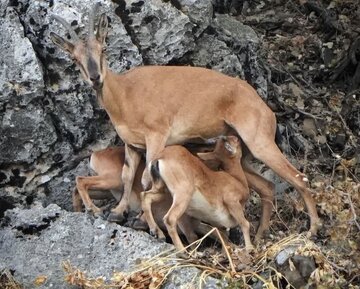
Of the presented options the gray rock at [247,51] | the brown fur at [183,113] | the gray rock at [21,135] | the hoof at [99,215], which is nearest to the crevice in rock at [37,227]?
the hoof at [99,215]

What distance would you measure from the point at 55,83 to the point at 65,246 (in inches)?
77.1

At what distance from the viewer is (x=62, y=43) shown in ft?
37.7

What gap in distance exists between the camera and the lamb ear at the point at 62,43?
11453 mm

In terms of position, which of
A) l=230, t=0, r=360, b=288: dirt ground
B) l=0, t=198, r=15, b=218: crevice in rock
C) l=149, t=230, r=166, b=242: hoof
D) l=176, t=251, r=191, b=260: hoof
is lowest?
l=230, t=0, r=360, b=288: dirt ground

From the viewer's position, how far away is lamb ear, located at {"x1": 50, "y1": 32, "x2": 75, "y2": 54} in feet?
37.6

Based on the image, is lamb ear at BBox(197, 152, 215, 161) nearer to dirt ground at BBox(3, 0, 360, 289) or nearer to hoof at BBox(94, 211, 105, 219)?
dirt ground at BBox(3, 0, 360, 289)

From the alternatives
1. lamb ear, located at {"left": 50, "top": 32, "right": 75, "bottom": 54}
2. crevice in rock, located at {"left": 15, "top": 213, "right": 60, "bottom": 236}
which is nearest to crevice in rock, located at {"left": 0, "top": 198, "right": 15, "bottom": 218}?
crevice in rock, located at {"left": 15, "top": 213, "right": 60, "bottom": 236}

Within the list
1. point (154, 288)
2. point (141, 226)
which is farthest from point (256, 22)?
point (154, 288)

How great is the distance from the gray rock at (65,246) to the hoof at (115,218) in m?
0.19

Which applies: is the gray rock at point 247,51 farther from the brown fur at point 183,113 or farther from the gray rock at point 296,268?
the gray rock at point 296,268

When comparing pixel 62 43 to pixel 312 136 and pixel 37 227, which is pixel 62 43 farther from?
pixel 312 136

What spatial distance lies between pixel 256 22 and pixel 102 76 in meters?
5.46

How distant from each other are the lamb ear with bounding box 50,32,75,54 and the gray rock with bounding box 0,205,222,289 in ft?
4.71

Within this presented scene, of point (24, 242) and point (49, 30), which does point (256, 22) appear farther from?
point (24, 242)
